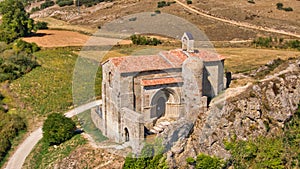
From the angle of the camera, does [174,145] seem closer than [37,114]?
Yes

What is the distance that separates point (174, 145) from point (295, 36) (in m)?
48.1

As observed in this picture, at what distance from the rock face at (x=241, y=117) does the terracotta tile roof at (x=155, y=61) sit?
4.24 meters

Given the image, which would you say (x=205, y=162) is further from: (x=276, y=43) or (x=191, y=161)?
(x=276, y=43)

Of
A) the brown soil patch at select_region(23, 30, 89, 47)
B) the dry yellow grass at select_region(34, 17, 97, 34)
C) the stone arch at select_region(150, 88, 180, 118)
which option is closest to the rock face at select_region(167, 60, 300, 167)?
the stone arch at select_region(150, 88, 180, 118)

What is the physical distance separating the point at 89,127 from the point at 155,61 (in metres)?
10.2

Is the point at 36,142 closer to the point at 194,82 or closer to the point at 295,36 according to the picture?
the point at 194,82

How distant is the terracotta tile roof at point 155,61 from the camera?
1259 inches

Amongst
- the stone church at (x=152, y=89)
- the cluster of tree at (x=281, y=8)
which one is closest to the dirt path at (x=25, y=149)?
the stone church at (x=152, y=89)

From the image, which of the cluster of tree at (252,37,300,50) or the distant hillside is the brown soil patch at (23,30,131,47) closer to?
the distant hillside

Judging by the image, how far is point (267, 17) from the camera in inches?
3442

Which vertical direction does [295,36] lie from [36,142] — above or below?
above

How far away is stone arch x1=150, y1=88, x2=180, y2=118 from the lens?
107 ft

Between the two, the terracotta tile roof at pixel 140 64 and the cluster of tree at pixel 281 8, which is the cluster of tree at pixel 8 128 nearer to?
the terracotta tile roof at pixel 140 64

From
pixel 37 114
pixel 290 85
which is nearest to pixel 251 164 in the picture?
pixel 290 85
